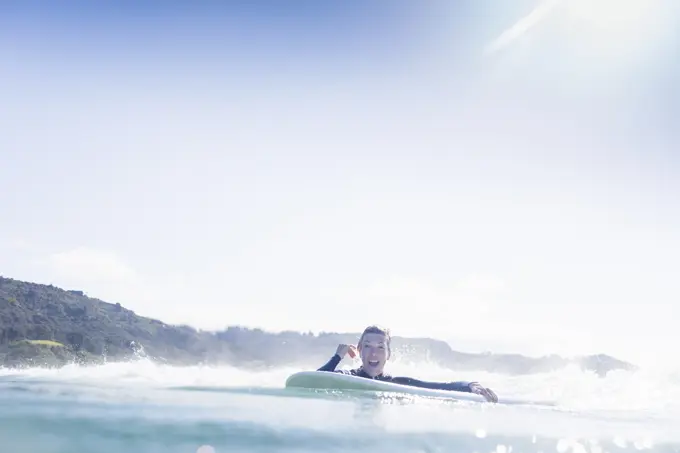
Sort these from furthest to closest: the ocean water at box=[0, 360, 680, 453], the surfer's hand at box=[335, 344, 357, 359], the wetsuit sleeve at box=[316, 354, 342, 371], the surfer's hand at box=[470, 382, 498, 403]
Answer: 1. the surfer's hand at box=[335, 344, 357, 359]
2. the wetsuit sleeve at box=[316, 354, 342, 371]
3. the surfer's hand at box=[470, 382, 498, 403]
4. the ocean water at box=[0, 360, 680, 453]

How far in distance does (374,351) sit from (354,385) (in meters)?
1.95

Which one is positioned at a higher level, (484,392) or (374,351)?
(374,351)

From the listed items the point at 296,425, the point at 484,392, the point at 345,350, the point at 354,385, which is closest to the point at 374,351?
the point at 345,350

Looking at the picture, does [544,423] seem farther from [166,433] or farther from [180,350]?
[180,350]

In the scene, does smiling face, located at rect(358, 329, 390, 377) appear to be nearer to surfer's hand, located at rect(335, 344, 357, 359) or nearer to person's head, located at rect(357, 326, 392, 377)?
person's head, located at rect(357, 326, 392, 377)

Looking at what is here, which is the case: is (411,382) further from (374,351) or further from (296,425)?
(296,425)

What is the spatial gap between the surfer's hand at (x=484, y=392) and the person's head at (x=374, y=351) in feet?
8.21

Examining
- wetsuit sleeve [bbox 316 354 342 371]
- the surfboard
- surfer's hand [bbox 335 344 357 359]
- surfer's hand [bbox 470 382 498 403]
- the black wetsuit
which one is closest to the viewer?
the surfboard

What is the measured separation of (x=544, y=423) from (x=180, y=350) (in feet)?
121

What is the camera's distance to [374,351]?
1583cm

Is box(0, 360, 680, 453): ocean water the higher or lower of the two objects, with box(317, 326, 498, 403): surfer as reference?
lower

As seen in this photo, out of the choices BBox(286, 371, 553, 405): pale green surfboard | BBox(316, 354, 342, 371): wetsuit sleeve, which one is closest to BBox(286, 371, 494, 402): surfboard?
BBox(286, 371, 553, 405): pale green surfboard

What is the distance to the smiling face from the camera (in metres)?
15.8

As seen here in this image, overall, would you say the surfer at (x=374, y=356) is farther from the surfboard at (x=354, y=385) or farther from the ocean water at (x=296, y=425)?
the ocean water at (x=296, y=425)
